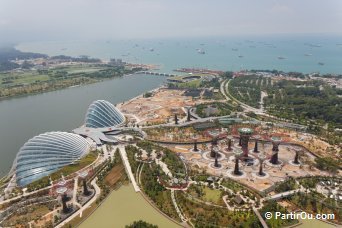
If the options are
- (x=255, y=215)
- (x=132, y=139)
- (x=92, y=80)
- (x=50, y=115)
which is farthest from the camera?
(x=92, y=80)

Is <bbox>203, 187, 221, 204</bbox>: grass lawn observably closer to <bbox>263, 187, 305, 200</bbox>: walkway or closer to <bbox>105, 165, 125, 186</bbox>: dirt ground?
<bbox>263, 187, 305, 200</bbox>: walkway

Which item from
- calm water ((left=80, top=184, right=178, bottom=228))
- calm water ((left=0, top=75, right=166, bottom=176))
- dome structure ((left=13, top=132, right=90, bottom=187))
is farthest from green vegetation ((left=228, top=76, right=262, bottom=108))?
calm water ((left=80, top=184, right=178, bottom=228))

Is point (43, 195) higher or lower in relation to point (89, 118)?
lower

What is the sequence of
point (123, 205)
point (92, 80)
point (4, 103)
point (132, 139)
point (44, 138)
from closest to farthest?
1. point (123, 205)
2. point (44, 138)
3. point (132, 139)
4. point (4, 103)
5. point (92, 80)

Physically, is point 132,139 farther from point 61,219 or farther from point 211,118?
point 61,219

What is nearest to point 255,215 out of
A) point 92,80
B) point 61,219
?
point 61,219

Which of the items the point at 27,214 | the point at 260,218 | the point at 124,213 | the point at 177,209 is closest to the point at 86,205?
the point at 124,213

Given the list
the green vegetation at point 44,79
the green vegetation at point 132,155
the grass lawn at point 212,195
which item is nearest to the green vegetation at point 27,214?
the green vegetation at point 132,155
